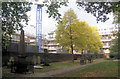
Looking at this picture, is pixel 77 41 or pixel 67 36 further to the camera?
pixel 77 41

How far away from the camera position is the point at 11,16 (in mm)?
5367

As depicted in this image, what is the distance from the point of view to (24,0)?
534 centimetres

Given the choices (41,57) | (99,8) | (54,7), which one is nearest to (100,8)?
(99,8)

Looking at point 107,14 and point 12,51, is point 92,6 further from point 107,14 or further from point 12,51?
point 12,51

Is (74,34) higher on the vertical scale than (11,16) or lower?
lower

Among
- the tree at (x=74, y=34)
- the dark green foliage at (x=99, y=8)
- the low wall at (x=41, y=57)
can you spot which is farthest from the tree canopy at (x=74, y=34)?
the dark green foliage at (x=99, y=8)

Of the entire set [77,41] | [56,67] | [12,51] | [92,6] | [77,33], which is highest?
[92,6]

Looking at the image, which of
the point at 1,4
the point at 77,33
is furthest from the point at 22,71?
the point at 77,33

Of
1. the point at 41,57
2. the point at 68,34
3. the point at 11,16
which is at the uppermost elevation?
the point at 11,16

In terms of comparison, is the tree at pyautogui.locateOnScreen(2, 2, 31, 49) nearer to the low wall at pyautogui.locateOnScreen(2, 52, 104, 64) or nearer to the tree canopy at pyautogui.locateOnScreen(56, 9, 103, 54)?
the low wall at pyautogui.locateOnScreen(2, 52, 104, 64)

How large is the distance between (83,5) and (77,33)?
5.32m

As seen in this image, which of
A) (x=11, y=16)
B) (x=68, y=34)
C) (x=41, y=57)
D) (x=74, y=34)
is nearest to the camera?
(x=11, y=16)

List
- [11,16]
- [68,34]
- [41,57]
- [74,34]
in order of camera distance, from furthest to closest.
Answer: [41,57], [74,34], [68,34], [11,16]

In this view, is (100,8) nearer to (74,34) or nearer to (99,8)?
(99,8)
